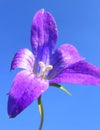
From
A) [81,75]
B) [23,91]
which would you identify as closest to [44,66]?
[81,75]

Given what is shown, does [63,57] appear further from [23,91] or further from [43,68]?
[23,91]

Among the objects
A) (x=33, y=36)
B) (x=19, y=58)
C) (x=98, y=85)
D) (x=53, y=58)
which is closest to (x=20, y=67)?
(x=19, y=58)

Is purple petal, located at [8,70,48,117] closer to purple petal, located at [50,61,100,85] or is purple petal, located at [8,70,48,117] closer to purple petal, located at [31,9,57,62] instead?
purple petal, located at [50,61,100,85]

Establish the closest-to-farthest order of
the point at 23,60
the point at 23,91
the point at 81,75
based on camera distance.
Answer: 1. the point at 23,91
2. the point at 81,75
3. the point at 23,60

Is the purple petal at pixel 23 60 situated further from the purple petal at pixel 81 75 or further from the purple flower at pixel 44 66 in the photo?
the purple petal at pixel 81 75

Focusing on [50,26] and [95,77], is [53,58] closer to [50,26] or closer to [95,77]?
[50,26]

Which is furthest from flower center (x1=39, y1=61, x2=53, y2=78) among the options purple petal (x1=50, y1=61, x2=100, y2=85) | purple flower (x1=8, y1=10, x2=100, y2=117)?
purple petal (x1=50, y1=61, x2=100, y2=85)

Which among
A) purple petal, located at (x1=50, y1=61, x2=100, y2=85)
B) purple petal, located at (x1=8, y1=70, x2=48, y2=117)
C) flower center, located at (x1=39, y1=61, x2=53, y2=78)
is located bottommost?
purple petal, located at (x1=8, y1=70, x2=48, y2=117)
